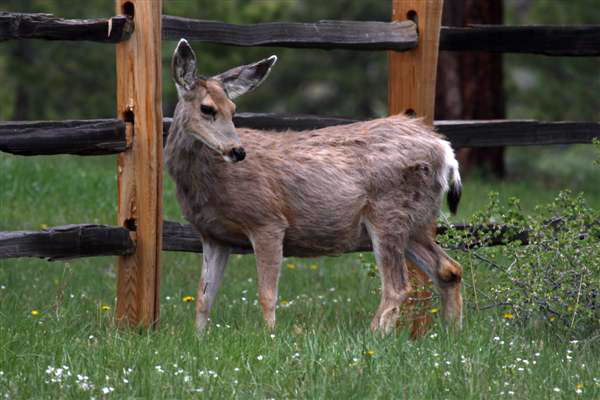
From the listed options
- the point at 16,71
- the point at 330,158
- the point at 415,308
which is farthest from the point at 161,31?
the point at 16,71

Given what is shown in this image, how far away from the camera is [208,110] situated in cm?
656

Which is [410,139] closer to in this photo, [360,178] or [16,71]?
[360,178]

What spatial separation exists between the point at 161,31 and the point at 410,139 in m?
1.78

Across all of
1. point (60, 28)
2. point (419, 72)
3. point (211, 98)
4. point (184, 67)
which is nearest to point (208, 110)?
point (211, 98)

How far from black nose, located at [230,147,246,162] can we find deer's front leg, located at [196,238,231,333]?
31.7 inches

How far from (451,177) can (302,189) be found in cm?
107

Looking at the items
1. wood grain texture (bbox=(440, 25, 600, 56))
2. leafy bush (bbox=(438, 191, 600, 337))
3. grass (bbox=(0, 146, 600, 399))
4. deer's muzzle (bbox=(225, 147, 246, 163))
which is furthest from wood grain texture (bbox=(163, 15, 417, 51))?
grass (bbox=(0, 146, 600, 399))

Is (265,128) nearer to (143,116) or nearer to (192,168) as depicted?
(192,168)

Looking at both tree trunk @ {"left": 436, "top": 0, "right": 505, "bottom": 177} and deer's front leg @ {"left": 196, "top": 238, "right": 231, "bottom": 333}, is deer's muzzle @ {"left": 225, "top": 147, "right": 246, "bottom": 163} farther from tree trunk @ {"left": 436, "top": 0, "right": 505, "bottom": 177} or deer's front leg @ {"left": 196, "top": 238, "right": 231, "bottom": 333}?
tree trunk @ {"left": 436, "top": 0, "right": 505, "bottom": 177}

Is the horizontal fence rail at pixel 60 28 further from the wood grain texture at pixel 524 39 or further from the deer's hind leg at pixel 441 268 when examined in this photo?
the wood grain texture at pixel 524 39

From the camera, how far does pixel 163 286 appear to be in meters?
8.69

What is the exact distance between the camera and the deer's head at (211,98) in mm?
6461

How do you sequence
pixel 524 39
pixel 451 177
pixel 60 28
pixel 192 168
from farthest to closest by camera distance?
pixel 524 39 → pixel 451 177 → pixel 192 168 → pixel 60 28

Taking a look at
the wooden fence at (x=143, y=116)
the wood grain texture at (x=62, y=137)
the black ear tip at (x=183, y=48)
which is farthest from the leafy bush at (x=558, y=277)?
the wood grain texture at (x=62, y=137)
